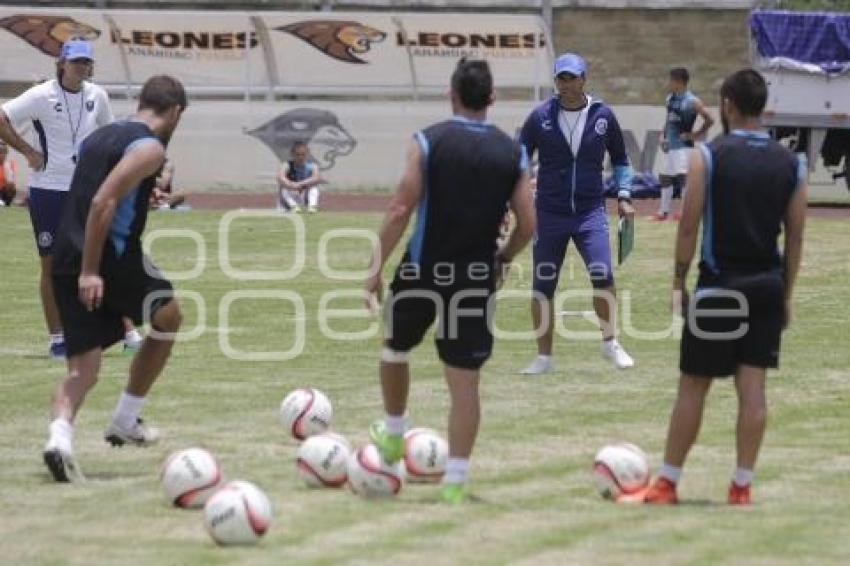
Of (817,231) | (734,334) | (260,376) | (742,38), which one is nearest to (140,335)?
(260,376)

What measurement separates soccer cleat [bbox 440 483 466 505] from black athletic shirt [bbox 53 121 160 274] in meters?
2.14

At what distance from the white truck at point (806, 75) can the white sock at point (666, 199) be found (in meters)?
4.57

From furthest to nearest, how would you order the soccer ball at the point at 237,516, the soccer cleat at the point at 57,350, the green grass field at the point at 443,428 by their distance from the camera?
1. the soccer cleat at the point at 57,350
2. the green grass field at the point at 443,428
3. the soccer ball at the point at 237,516

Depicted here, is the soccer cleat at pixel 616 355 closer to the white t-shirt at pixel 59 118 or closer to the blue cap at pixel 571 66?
the blue cap at pixel 571 66

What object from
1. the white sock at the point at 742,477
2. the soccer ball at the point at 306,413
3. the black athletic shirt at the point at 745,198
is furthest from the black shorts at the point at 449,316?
the soccer ball at the point at 306,413

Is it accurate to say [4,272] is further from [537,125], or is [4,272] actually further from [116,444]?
[116,444]

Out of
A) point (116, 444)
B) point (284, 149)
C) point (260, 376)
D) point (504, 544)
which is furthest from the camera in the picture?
point (284, 149)

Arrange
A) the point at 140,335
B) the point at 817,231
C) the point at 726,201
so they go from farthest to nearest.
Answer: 1. the point at 817,231
2. the point at 140,335
3. the point at 726,201

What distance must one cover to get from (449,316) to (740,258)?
135cm

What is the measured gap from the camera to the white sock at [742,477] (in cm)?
1008

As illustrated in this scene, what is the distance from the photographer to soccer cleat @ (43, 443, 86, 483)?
1048cm

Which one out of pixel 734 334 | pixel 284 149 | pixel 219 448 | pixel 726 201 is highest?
pixel 726 201

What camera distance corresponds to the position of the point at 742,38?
46.0m

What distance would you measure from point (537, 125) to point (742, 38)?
1241 inches
